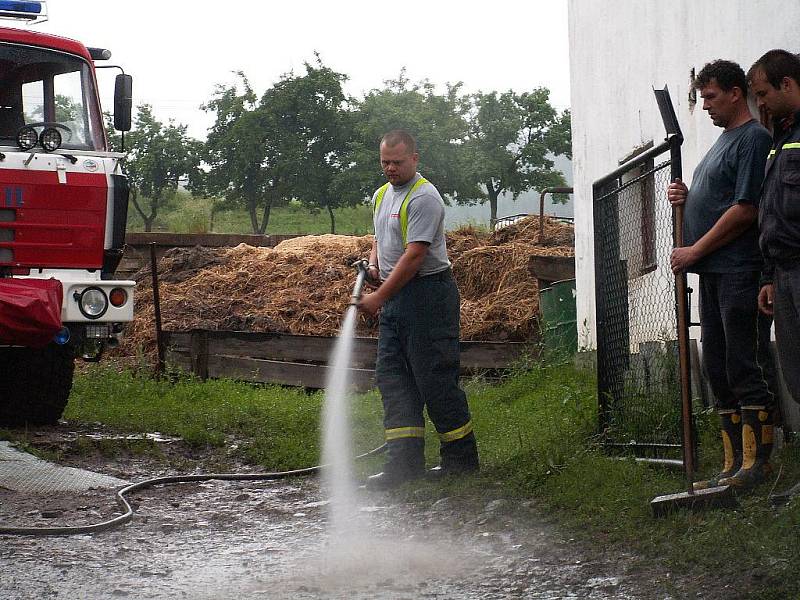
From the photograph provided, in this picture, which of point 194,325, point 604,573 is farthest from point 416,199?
point 194,325

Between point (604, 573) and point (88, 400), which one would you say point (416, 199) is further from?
point (88, 400)

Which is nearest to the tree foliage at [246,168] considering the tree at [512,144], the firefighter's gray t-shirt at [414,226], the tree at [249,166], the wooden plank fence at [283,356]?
the tree at [249,166]

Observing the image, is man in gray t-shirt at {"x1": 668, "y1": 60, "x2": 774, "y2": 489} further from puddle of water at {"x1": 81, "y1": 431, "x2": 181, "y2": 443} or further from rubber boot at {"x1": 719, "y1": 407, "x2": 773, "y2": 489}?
Result: puddle of water at {"x1": 81, "y1": 431, "x2": 181, "y2": 443}

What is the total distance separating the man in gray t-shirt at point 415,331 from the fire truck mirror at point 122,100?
11.5 ft

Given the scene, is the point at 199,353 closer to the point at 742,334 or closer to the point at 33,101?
the point at 33,101

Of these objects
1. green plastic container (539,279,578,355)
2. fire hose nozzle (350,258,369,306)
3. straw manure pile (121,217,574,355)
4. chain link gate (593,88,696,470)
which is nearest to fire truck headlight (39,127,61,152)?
fire hose nozzle (350,258,369,306)

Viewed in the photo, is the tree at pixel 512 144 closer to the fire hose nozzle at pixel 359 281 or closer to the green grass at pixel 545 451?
the green grass at pixel 545 451

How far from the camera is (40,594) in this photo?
4.39m

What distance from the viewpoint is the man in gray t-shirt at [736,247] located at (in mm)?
5242

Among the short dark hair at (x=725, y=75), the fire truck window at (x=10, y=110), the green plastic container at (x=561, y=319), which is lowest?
the green plastic container at (x=561, y=319)

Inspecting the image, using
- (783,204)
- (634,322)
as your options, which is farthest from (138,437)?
(783,204)

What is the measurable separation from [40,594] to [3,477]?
10.0 feet

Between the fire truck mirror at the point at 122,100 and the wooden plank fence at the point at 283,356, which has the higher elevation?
the fire truck mirror at the point at 122,100

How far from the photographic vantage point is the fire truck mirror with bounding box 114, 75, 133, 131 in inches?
370
